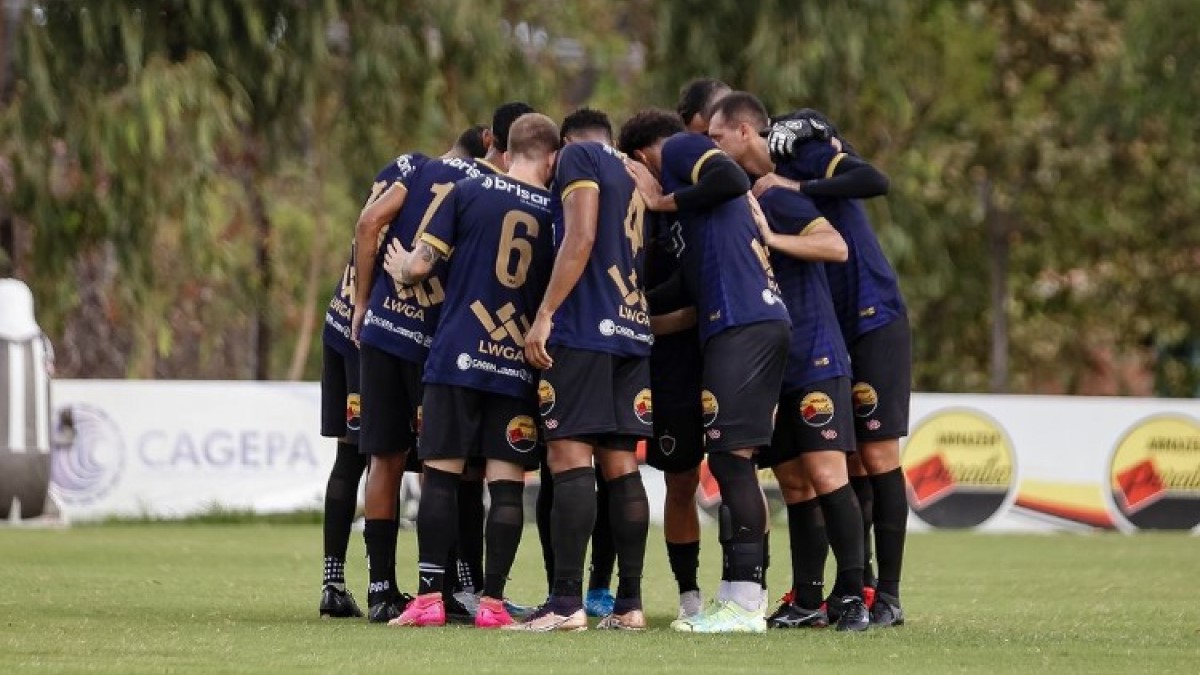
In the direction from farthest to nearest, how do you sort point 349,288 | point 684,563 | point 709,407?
point 349,288 < point 684,563 < point 709,407

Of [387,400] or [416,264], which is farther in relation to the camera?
[387,400]

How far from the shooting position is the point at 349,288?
34.9 ft

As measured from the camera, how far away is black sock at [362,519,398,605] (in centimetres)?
1037

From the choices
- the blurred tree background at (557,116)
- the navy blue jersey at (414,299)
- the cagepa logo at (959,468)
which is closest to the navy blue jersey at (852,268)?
the navy blue jersey at (414,299)

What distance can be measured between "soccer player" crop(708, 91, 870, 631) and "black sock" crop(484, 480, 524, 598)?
122 cm

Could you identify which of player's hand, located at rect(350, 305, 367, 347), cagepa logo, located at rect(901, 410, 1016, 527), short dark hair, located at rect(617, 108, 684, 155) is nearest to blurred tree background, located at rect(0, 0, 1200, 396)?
cagepa logo, located at rect(901, 410, 1016, 527)

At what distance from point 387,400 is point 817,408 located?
182 centimetres

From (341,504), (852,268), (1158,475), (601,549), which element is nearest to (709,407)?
(852,268)

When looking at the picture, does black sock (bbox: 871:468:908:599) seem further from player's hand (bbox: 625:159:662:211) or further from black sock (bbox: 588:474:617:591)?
player's hand (bbox: 625:159:662:211)

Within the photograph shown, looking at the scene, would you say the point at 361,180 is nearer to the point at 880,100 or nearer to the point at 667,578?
the point at 880,100

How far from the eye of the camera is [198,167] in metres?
23.7

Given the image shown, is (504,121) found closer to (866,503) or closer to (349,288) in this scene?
(349,288)

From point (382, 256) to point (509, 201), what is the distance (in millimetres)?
786

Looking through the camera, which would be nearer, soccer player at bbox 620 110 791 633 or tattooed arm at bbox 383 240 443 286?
soccer player at bbox 620 110 791 633
